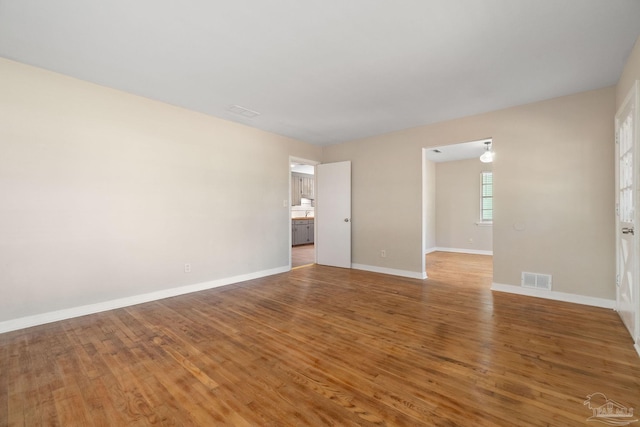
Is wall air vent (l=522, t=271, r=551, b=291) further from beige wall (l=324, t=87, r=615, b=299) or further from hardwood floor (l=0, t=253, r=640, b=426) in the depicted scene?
hardwood floor (l=0, t=253, r=640, b=426)

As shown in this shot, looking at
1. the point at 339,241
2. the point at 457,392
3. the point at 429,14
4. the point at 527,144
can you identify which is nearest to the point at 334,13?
the point at 429,14

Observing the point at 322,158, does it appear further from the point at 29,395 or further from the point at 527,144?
the point at 29,395

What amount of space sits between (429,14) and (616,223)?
319 centimetres

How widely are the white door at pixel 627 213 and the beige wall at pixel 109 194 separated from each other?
14.7ft

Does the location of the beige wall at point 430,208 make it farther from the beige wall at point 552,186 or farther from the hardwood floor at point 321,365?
the hardwood floor at point 321,365

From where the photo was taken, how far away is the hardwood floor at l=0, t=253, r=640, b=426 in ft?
5.09

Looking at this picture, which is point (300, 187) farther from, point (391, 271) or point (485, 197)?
point (485, 197)

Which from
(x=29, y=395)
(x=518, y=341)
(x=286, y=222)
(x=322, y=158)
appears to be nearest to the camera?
(x=29, y=395)

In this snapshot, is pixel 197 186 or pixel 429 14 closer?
pixel 429 14

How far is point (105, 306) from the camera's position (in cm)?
315

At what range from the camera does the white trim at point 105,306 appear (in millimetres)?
2654

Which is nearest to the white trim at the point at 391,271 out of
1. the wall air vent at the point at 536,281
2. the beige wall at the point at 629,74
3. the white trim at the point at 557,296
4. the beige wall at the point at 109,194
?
the white trim at the point at 557,296

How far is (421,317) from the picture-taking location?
2951mm

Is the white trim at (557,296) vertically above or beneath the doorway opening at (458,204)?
beneath
